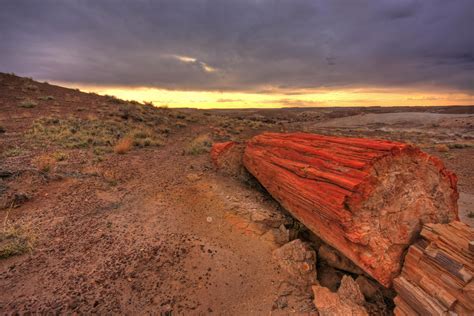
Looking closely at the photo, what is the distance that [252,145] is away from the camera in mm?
6387

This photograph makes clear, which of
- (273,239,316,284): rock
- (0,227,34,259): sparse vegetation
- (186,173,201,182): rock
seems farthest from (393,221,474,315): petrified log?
(0,227,34,259): sparse vegetation

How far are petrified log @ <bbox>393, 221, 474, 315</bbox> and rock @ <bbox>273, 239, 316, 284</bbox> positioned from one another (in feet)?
3.77

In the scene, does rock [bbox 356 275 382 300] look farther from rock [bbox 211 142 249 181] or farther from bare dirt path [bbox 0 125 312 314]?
rock [bbox 211 142 249 181]

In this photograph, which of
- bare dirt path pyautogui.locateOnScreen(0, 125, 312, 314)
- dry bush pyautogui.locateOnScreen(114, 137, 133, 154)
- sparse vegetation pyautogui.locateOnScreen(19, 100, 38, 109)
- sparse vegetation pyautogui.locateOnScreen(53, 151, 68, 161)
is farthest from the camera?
sparse vegetation pyautogui.locateOnScreen(19, 100, 38, 109)

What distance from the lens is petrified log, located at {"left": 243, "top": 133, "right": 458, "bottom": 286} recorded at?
2.92 meters

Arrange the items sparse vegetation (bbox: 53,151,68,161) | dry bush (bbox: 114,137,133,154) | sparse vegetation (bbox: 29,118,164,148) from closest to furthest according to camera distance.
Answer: sparse vegetation (bbox: 53,151,68,161) → dry bush (bbox: 114,137,133,154) → sparse vegetation (bbox: 29,118,164,148)

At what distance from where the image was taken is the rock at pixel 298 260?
3584 mm

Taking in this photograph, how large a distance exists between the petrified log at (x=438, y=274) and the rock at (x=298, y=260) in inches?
45.3

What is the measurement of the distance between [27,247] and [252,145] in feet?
15.9

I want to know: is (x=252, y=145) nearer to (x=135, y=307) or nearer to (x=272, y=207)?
(x=272, y=207)

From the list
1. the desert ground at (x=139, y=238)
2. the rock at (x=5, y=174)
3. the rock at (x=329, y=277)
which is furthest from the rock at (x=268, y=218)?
the rock at (x=5, y=174)

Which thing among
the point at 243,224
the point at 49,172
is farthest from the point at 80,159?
the point at 243,224

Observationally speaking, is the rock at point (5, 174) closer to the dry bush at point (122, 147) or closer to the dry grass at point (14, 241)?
the dry grass at point (14, 241)

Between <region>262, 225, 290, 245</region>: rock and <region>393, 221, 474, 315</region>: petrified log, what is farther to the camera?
<region>262, 225, 290, 245</region>: rock
